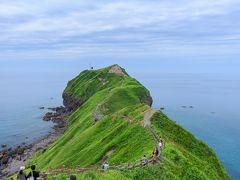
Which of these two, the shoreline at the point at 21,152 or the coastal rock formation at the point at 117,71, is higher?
the coastal rock formation at the point at 117,71

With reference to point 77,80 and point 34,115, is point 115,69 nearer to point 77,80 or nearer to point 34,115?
point 77,80

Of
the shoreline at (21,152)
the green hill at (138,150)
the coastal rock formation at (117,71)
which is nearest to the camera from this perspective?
the green hill at (138,150)

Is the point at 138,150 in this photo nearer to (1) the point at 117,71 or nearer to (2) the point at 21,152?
(2) the point at 21,152

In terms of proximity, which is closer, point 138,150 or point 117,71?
point 138,150

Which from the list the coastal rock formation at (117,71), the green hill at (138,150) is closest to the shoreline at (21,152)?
the green hill at (138,150)

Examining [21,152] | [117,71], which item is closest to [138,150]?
[21,152]

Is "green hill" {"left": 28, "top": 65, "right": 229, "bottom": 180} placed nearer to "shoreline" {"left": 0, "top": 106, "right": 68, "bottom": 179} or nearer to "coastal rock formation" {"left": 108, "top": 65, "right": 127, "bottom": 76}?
"shoreline" {"left": 0, "top": 106, "right": 68, "bottom": 179}

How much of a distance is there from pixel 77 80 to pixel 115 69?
30772 millimetres

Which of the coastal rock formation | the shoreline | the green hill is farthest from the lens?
the coastal rock formation

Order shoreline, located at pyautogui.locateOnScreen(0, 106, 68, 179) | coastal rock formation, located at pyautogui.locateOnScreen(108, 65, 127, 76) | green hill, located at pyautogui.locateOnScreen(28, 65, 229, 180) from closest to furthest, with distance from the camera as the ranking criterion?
green hill, located at pyautogui.locateOnScreen(28, 65, 229, 180) → shoreline, located at pyautogui.locateOnScreen(0, 106, 68, 179) → coastal rock formation, located at pyautogui.locateOnScreen(108, 65, 127, 76)

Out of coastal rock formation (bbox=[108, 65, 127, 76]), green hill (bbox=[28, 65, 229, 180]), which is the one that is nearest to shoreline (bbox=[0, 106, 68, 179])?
green hill (bbox=[28, 65, 229, 180])

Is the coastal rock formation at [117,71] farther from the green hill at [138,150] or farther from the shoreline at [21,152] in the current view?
the green hill at [138,150]

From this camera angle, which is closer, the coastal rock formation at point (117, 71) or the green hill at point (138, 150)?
the green hill at point (138, 150)

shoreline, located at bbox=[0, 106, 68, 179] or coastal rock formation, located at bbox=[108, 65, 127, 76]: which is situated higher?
coastal rock formation, located at bbox=[108, 65, 127, 76]
